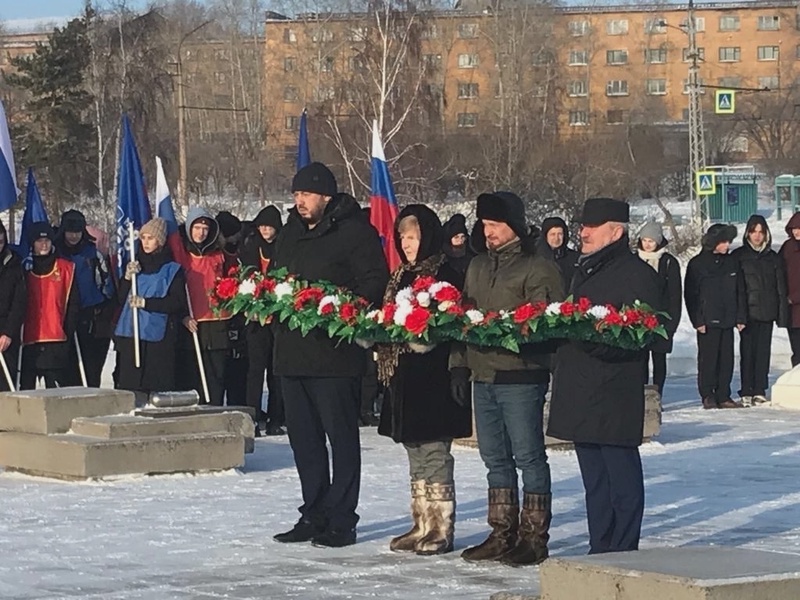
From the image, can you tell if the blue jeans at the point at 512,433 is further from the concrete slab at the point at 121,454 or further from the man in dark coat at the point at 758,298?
the man in dark coat at the point at 758,298

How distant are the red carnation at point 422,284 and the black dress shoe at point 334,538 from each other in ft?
4.49

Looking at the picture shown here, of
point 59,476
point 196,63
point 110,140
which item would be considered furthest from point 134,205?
point 196,63

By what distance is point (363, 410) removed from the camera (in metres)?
14.8

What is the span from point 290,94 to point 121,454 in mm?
59631

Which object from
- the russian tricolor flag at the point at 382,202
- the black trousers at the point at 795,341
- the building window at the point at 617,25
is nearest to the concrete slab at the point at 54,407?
the russian tricolor flag at the point at 382,202

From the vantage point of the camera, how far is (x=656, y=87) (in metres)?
83.6

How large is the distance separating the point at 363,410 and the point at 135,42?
36530mm

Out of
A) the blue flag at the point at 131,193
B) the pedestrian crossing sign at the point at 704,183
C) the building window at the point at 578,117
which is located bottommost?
the blue flag at the point at 131,193

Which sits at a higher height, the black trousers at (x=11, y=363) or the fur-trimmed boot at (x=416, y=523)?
the black trousers at (x=11, y=363)

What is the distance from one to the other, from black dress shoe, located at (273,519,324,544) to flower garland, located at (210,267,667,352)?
1.01 m

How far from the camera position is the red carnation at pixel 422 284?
8.06m

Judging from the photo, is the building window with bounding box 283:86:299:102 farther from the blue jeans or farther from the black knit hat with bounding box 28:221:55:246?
the blue jeans

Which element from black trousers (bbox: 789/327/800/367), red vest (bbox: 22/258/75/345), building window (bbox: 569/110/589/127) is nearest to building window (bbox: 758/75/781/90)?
building window (bbox: 569/110/589/127)

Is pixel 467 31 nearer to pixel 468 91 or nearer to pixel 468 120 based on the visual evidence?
pixel 468 120
